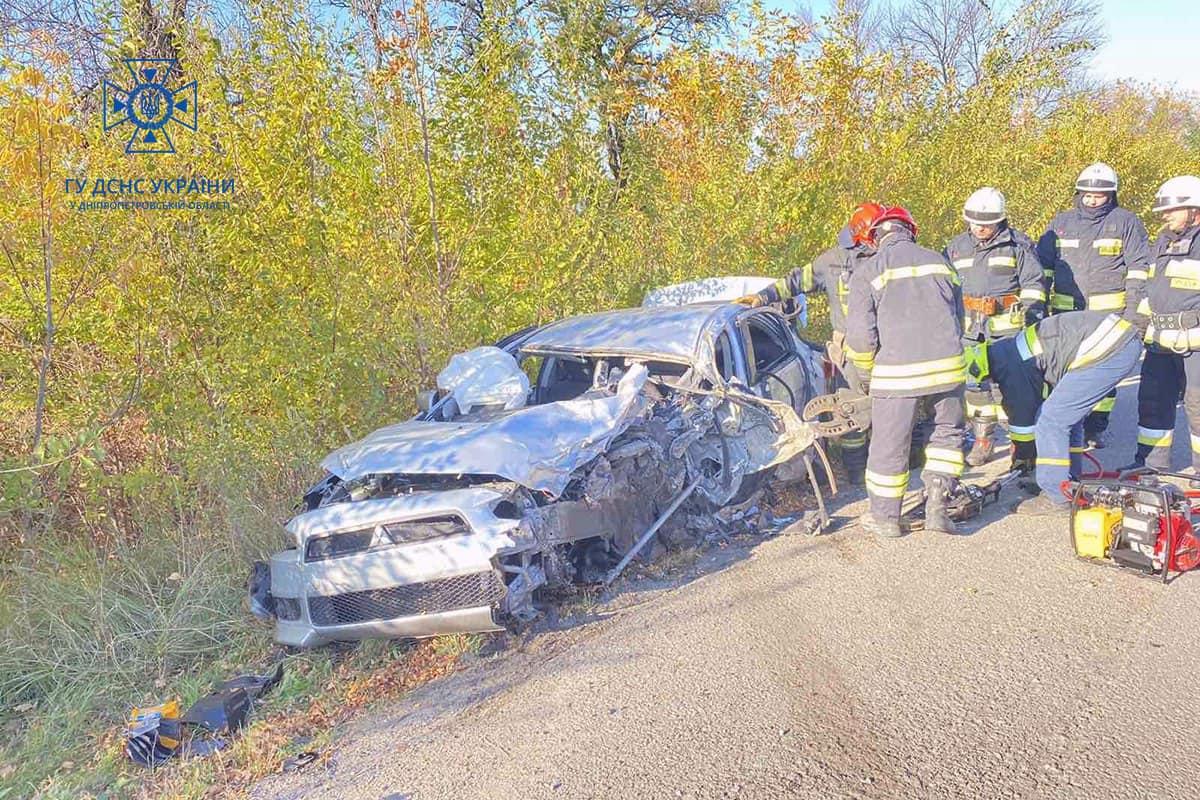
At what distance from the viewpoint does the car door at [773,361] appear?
5.25 meters

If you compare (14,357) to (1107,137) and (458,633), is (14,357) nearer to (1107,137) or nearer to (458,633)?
(458,633)

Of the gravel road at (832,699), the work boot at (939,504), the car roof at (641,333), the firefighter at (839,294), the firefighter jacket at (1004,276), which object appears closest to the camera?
the gravel road at (832,699)

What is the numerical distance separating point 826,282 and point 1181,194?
2.23 m

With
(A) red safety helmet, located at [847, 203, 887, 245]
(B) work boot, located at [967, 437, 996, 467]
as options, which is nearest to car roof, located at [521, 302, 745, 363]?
(A) red safety helmet, located at [847, 203, 887, 245]

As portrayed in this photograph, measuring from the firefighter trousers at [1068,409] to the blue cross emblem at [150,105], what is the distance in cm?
528

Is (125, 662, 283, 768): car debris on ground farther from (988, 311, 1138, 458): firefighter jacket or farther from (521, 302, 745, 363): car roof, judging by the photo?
(988, 311, 1138, 458): firefighter jacket

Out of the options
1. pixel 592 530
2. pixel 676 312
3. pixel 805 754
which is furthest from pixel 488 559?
pixel 676 312

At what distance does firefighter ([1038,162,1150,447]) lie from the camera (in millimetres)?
5992

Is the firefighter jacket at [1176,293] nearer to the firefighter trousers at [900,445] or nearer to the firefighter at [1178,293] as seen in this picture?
the firefighter at [1178,293]

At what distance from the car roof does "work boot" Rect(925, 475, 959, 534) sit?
1.52m

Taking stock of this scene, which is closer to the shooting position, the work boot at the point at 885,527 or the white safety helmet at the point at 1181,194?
the work boot at the point at 885,527

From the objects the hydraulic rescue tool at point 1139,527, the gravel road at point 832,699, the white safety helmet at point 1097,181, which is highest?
the white safety helmet at point 1097,181

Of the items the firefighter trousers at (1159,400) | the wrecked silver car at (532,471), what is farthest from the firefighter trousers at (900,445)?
the firefighter trousers at (1159,400)

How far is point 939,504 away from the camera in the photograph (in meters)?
4.52
